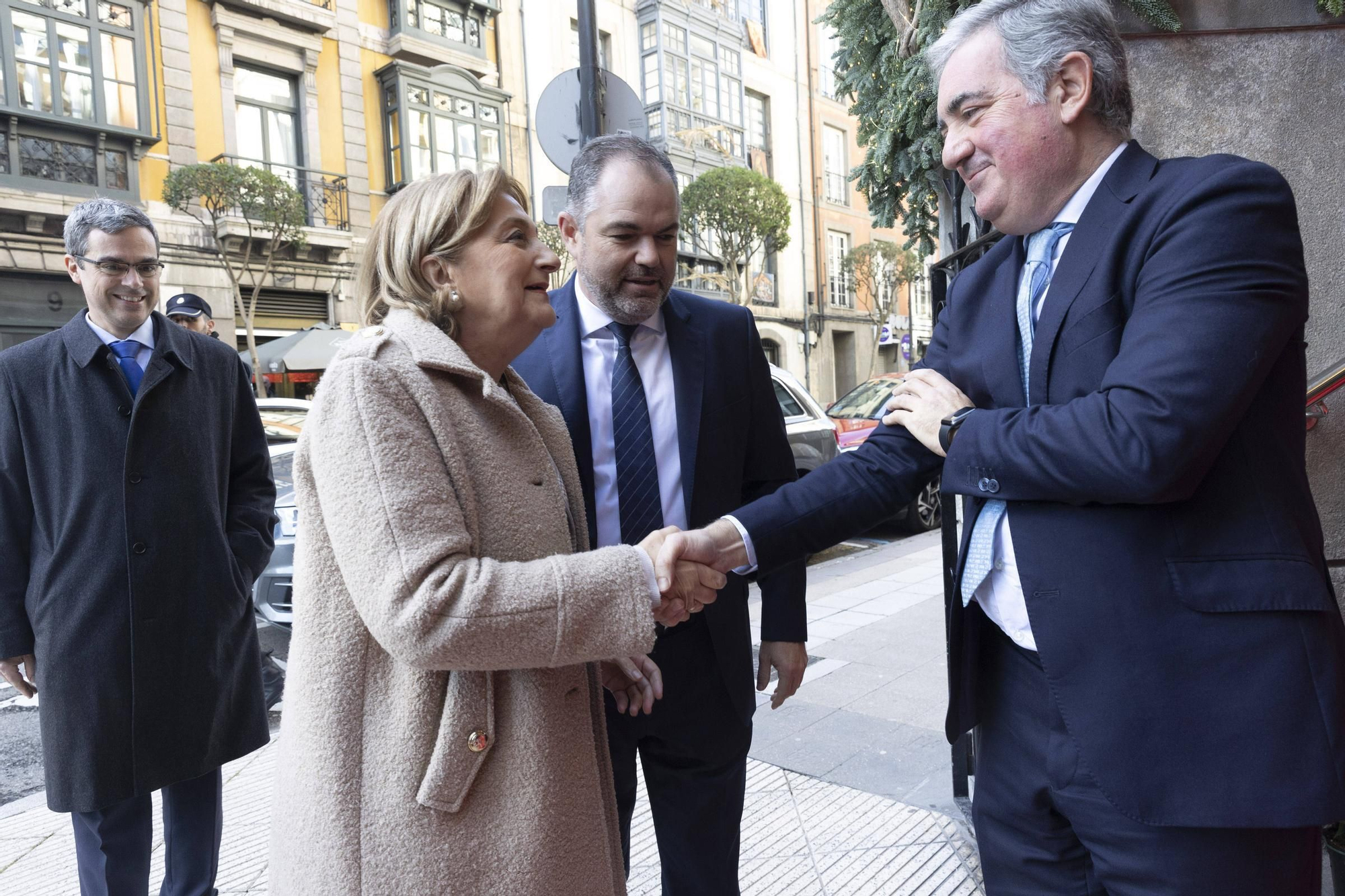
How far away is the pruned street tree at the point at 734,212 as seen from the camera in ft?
73.9

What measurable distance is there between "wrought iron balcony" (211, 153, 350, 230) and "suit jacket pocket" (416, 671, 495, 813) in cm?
1731

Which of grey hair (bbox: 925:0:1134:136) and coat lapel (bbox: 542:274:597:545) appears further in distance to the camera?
coat lapel (bbox: 542:274:597:545)

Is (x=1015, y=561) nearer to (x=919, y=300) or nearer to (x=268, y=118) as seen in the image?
(x=268, y=118)

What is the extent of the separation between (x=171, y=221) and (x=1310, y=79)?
652 inches

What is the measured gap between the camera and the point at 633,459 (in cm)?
223

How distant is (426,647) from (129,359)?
1972 millimetres

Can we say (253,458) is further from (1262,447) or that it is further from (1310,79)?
(1310,79)

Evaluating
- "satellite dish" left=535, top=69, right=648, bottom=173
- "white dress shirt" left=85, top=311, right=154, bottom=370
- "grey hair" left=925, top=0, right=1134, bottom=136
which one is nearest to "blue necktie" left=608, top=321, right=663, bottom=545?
"grey hair" left=925, top=0, right=1134, bottom=136

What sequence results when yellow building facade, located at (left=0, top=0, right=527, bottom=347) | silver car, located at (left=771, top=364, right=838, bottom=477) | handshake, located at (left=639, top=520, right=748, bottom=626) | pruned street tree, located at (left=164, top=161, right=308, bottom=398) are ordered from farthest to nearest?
1. pruned street tree, located at (left=164, top=161, right=308, bottom=398)
2. yellow building facade, located at (left=0, top=0, right=527, bottom=347)
3. silver car, located at (left=771, top=364, right=838, bottom=477)
4. handshake, located at (left=639, top=520, right=748, bottom=626)

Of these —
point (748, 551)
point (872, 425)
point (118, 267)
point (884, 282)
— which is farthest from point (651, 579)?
point (884, 282)

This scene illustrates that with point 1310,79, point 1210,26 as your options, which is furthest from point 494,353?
point 1310,79

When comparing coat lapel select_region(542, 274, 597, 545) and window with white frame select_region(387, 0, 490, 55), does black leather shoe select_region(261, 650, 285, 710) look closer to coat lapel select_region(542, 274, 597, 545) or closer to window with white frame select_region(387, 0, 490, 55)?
coat lapel select_region(542, 274, 597, 545)

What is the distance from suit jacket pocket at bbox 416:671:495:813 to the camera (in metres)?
1.37

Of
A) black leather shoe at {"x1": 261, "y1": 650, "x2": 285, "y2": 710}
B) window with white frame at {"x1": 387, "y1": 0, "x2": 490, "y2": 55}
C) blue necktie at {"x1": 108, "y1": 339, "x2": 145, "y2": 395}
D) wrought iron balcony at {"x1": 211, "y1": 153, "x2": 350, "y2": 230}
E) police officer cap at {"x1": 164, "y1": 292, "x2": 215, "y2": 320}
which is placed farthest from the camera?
window with white frame at {"x1": 387, "y1": 0, "x2": 490, "y2": 55}
